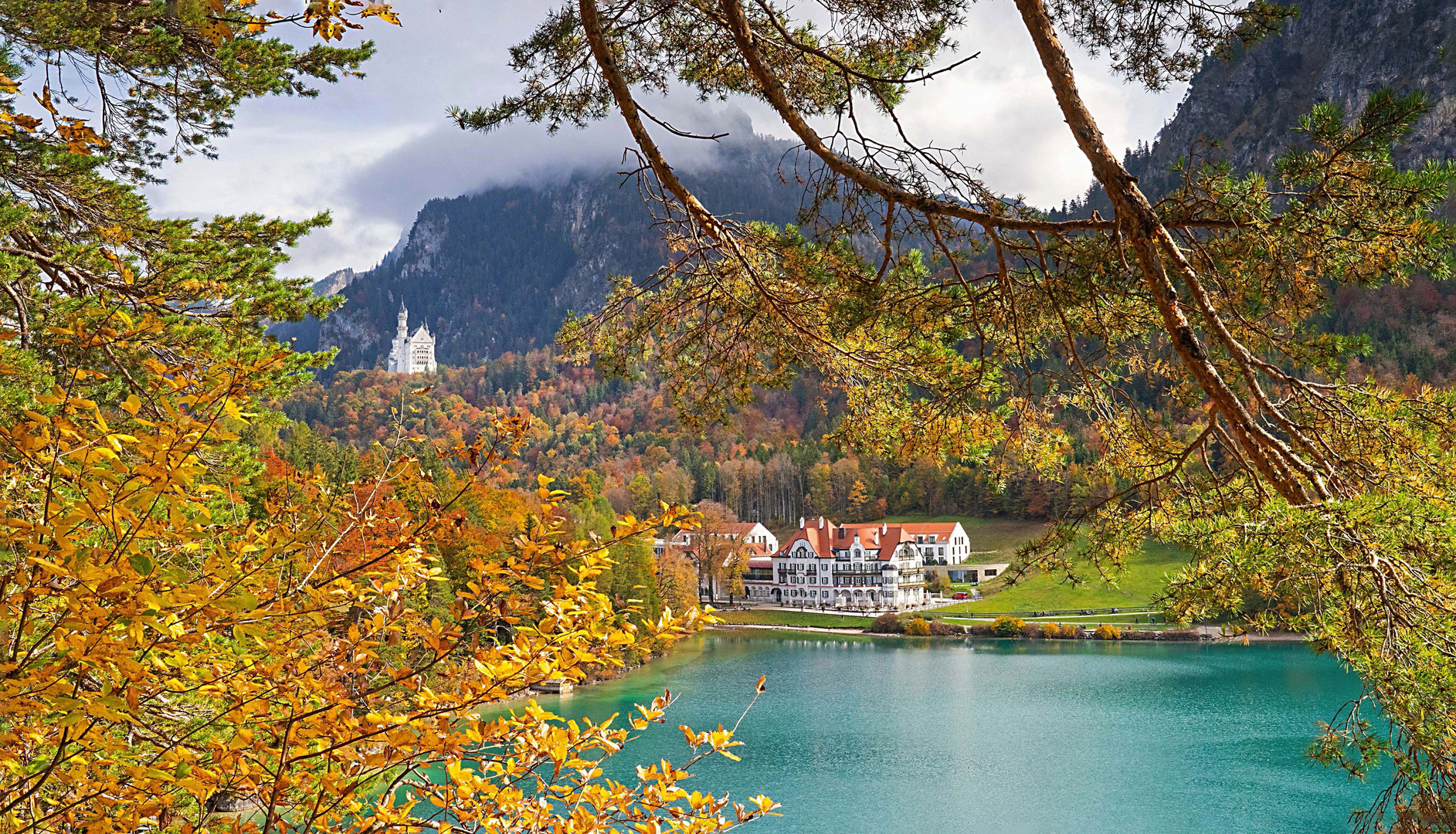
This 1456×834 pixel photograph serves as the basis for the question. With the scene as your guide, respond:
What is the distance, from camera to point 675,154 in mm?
161250

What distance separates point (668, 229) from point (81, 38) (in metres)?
2.74

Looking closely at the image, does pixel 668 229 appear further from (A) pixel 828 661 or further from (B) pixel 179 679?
(A) pixel 828 661

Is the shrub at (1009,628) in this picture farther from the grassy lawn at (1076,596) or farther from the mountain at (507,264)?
the mountain at (507,264)

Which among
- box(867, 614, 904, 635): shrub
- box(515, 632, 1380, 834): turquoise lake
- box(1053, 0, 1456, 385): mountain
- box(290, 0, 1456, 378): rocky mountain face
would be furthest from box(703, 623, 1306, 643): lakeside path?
box(290, 0, 1456, 378): rocky mountain face

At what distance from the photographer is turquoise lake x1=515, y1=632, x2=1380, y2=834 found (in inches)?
502

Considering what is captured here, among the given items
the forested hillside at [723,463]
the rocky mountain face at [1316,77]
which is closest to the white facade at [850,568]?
the forested hillside at [723,463]

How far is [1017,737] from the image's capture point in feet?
54.7

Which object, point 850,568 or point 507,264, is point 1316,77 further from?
point 507,264

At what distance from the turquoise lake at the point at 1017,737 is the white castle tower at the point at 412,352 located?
124 metres

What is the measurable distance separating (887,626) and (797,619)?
4.88 m

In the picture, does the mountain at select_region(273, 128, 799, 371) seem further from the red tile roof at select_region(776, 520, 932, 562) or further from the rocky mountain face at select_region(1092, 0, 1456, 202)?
the red tile roof at select_region(776, 520, 932, 562)

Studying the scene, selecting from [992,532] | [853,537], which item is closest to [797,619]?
[853,537]

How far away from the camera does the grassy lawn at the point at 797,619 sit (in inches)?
1352

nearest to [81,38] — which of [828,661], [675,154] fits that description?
[828,661]
